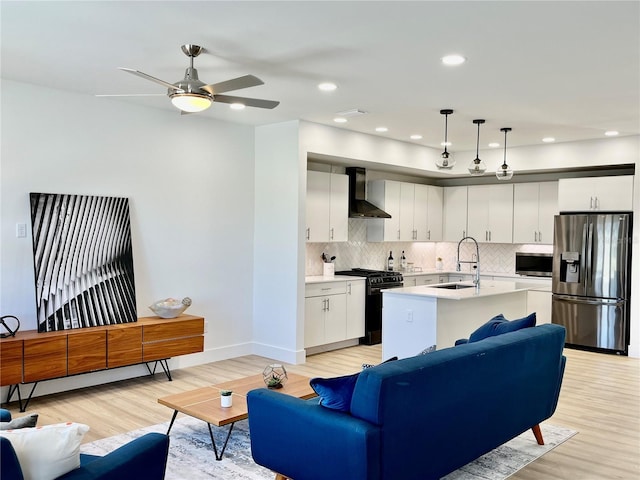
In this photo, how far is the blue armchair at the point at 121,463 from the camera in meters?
1.77

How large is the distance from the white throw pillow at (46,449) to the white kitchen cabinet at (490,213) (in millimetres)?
7456

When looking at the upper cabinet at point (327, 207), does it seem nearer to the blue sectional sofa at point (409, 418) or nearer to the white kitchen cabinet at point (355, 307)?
the white kitchen cabinet at point (355, 307)

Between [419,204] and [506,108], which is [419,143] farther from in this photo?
[506,108]

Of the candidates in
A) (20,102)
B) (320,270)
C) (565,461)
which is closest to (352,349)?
(320,270)

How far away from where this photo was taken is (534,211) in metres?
8.17

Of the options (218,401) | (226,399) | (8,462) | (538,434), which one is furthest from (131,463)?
(538,434)

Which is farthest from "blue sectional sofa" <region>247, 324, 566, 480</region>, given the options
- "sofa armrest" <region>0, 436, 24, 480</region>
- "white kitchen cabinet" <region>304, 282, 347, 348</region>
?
"white kitchen cabinet" <region>304, 282, 347, 348</region>

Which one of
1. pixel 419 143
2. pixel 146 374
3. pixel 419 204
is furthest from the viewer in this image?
pixel 419 204

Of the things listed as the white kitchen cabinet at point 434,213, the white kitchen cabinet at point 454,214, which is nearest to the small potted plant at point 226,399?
the white kitchen cabinet at point 434,213

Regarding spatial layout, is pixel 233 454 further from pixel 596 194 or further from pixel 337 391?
pixel 596 194

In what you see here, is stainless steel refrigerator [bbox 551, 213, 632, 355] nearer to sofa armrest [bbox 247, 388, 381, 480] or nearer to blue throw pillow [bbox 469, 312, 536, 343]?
blue throw pillow [bbox 469, 312, 536, 343]

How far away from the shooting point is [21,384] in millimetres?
4750

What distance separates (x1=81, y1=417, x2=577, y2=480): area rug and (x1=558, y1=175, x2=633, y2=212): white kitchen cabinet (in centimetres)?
382

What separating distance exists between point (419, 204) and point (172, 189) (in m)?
4.17
